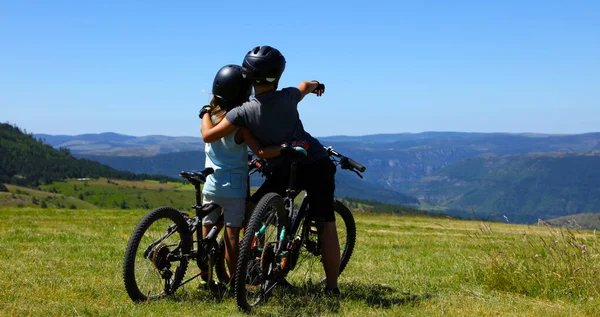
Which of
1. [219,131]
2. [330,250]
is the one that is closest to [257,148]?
[219,131]

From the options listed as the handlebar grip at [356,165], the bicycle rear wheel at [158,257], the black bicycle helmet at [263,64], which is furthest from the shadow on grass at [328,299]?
the black bicycle helmet at [263,64]

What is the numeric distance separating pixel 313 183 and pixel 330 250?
797 mm

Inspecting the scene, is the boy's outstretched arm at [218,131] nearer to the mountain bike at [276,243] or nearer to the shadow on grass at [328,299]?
the mountain bike at [276,243]

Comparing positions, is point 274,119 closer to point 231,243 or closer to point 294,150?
point 294,150

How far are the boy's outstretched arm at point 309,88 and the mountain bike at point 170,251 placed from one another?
88cm

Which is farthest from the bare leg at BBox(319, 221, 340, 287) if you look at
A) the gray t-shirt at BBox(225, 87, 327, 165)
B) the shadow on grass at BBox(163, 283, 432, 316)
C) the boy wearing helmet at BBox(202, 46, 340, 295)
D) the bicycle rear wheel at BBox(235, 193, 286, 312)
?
the gray t-shirt at BBox(225, 87, 327, 165)

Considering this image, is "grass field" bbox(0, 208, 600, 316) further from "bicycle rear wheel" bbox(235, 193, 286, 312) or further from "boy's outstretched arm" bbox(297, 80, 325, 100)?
"boy's outstretched arm" bbox(297, 80, 325, 100)

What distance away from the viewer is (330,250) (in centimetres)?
654

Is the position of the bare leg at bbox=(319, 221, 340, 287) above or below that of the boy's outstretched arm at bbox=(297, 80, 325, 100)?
below

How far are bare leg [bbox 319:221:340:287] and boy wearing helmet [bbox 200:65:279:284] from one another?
0.93m

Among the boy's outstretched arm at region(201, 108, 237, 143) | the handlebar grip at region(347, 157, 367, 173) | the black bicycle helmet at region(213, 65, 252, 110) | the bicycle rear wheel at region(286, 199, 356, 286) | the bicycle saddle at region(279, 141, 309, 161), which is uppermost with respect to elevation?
the black bicycle helmet at region(213, 65, 252, 110)

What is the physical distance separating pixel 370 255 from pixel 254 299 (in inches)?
212

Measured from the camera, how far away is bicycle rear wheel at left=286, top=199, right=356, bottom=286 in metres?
6.62

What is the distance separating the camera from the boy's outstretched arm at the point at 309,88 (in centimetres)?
639
